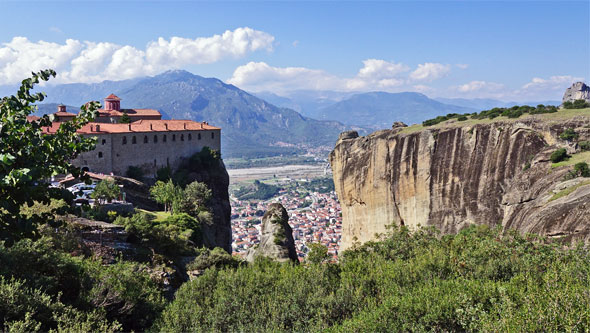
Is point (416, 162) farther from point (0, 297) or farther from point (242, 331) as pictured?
point (0, 297)

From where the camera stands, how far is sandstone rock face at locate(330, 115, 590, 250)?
2553 centimetres

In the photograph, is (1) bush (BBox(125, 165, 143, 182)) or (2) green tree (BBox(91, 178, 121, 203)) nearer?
(2) green tree (BBox(91, 178, 121, 203))

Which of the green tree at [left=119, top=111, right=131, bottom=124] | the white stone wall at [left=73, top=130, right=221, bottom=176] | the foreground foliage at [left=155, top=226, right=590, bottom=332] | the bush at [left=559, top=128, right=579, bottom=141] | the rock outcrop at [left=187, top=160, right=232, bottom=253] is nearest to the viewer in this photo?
the foreground foliage at [left=155, top=226, right=590, bottom=332]

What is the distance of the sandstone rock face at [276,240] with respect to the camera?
31391 mm

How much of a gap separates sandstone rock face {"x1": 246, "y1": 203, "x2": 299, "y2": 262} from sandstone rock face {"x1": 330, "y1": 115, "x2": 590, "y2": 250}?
5996 millimetres

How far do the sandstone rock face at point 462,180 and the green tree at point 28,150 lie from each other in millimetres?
19171

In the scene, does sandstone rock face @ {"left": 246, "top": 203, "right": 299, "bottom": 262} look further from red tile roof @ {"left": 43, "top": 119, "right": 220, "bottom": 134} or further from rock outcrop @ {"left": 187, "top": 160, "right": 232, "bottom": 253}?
red tile roof @ {"left": 43, "top": 119, "right": 220, "bottom": 134}

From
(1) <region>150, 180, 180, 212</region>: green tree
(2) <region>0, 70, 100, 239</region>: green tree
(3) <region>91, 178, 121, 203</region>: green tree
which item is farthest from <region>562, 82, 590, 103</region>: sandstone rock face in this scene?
(2) <region>0, 70, 100, 239</region>: green tree

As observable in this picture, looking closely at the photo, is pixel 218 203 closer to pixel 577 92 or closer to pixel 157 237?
pixel 157 237

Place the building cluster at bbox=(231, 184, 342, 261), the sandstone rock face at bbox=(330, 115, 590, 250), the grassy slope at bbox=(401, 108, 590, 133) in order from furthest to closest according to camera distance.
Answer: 1. the building cluster at bbox=(231, 184, 342, 261)
2. the grassy slope at bbox=(401, 108, 590, 133)
3. the sandstone rock face at bbox=(330, 115, 590, 250)

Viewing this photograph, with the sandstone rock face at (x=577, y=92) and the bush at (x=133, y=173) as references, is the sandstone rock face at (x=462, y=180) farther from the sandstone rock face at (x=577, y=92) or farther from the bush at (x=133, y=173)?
the sandstone rock face at (x=577, y=92)

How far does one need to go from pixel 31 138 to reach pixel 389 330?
10061 mm

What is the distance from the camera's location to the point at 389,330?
12.4 meters

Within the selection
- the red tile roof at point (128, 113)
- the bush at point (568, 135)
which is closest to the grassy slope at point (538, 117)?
the bush at point (568, 135)
